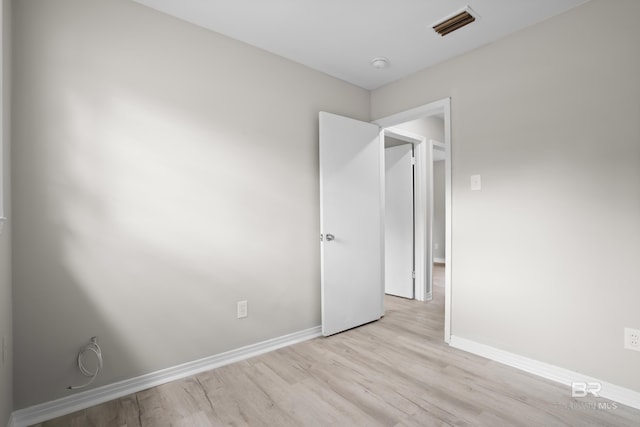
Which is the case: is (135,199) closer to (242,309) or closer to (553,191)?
(242,309)

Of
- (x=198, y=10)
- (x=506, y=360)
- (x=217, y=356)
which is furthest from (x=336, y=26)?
(x=506, y=360)

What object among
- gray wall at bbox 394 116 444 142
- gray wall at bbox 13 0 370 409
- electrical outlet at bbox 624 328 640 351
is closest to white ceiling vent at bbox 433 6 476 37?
gray wall at bbox 13 0 370 409

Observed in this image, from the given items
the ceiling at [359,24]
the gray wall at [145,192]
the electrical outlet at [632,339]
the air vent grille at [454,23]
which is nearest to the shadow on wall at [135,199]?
the gray wall at [145,192]

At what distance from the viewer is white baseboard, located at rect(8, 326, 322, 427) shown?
168cm

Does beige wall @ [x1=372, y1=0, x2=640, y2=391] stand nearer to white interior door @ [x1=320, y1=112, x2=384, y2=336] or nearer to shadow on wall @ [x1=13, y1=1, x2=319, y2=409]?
white interior door @ [x1=320, y1=112, x2=384, y2=336]

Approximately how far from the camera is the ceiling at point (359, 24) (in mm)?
2012

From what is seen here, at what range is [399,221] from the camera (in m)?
4.23

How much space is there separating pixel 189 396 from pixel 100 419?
1.47 ft

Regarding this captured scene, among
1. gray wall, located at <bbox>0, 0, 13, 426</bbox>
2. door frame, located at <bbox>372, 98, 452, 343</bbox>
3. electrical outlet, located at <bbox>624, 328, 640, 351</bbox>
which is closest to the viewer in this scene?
gray wall, located at <bbox>0, 0, 13, 426</bbox>

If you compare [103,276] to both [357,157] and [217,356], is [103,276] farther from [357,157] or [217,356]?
[357,157]

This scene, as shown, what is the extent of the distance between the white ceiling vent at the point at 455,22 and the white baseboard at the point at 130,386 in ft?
8.77

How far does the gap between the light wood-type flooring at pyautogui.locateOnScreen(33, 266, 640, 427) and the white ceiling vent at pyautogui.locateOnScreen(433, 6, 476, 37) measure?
242 centimetres

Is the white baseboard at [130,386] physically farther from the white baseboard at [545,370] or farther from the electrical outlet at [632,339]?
the electrical outlet at [632,339]

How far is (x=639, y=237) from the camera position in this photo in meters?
1.80
